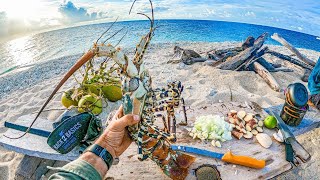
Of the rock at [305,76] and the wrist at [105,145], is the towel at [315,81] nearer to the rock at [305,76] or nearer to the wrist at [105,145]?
the rock at [305,76]

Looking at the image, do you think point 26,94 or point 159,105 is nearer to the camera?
point 159,105

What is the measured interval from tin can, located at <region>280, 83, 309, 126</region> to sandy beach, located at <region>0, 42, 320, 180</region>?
756mm

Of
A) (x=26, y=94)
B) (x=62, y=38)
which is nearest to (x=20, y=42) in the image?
(x=62, y=38)

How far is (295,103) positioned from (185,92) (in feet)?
8.55

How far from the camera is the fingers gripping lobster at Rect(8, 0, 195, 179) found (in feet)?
4.59

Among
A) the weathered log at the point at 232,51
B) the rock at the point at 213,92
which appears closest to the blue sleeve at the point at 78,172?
the rock at the point at 213,92

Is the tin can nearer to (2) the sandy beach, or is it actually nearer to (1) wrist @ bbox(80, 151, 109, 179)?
(2) the sandy beach

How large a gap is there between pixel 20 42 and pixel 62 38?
2.55m

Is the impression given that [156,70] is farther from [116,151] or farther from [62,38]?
[62,38]

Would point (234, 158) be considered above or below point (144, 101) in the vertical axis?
below

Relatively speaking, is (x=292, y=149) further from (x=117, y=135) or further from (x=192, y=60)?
→ (x=192, y=60)

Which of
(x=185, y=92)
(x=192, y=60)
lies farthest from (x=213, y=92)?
(x=192, y=60)

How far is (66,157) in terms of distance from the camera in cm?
242

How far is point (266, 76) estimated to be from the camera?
525cm
